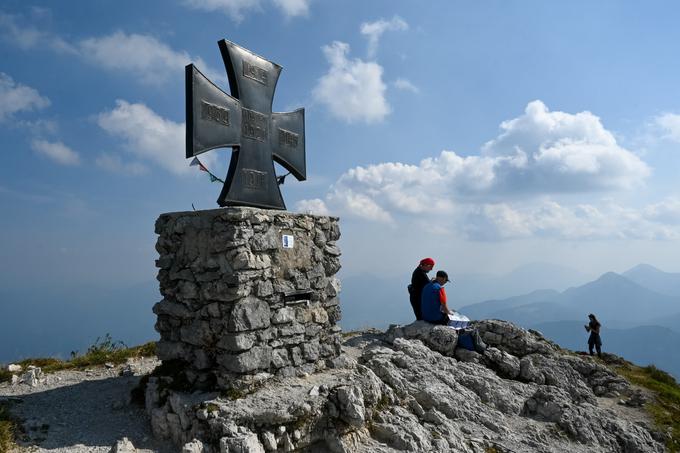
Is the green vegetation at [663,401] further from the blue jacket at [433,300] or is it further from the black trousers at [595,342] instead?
the blue jacket at [433,300]

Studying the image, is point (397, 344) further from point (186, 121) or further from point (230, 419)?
point (186, 121)

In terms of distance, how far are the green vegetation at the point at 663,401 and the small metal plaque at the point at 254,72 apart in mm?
11911

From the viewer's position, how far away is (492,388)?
31.0 feet

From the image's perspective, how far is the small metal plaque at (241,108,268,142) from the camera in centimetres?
850

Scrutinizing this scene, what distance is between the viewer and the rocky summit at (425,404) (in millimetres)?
6266

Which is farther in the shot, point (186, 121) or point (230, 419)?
point (186, 121)

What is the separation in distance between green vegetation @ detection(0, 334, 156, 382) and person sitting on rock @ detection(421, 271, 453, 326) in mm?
7286

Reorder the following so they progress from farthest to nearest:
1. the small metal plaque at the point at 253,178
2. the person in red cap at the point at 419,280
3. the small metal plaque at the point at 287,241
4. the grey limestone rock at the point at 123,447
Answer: the person in red cap at the point at 419,280
the small metal plaque at the point at 253,178
the small metal plaque at the point at 287,241
the grey limestone rock at the point at 123,447

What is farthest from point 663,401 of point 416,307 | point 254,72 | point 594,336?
point 254,72

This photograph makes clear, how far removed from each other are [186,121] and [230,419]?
493 cm

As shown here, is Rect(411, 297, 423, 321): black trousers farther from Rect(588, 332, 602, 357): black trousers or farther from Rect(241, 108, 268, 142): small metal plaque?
Rect(588, 332, 602, 357): black trousers

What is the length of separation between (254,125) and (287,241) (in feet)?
8.41

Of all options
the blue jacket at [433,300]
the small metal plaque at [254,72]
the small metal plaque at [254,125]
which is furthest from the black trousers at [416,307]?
the small metal plaque at [254,72]

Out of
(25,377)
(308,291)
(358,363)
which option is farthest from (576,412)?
(25,377)
